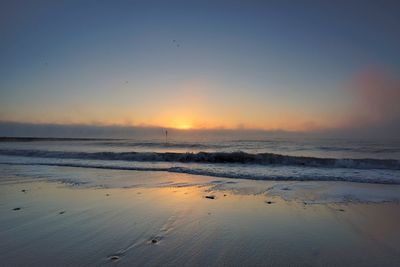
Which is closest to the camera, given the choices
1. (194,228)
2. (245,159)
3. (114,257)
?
(114,257)

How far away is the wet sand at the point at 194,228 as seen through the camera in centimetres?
360

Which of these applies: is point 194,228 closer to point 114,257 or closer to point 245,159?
point 114,257

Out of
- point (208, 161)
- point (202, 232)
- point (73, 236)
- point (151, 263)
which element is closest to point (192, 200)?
point (202, 232)

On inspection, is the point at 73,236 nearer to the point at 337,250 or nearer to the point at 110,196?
the point at 110,196

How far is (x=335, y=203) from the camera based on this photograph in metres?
6.90

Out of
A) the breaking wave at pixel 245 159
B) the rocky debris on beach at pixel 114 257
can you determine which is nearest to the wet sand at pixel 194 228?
the rocky debris on beach at pixel 114 257

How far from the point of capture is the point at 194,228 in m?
4.83

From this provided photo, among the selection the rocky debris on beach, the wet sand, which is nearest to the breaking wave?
the wet sand

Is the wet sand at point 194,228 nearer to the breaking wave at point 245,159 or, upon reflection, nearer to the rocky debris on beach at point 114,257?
the rocky debris on beach at point 114,257

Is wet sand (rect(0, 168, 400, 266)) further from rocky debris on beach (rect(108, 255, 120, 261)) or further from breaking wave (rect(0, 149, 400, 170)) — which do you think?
breaking wave (rect(0, 149, 400, 170))

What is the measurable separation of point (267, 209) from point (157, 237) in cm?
285

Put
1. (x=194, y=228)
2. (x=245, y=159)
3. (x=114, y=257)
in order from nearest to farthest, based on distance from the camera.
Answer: (x=114, y=257) → (x=194, y=228) → (x=245, y=159)

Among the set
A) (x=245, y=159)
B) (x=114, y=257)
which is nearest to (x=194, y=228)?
(x=114, y=257)

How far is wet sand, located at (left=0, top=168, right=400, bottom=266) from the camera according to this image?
360 cm
